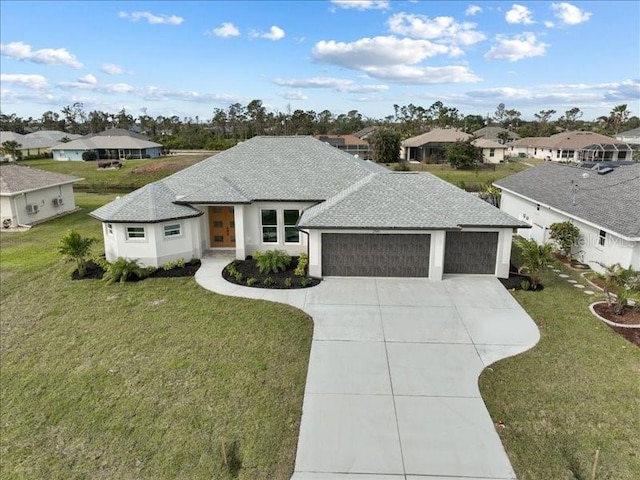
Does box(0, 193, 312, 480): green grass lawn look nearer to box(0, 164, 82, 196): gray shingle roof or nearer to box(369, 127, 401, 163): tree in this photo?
box(0, 164, 82, 196): gray shingle roof

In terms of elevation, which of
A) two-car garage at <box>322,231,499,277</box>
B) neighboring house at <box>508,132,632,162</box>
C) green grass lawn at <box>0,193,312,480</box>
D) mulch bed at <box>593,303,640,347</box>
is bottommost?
green grass lawn at <box>0,193,312,480</box>

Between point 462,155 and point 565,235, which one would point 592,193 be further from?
point 462,155

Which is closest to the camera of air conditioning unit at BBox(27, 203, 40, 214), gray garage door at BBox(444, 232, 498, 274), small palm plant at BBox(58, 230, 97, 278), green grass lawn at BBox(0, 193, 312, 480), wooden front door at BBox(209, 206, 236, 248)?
green grass lawn at BBox(0, 193, 312, 480)

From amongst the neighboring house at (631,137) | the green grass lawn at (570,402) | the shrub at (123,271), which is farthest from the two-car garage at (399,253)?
the neighboring house at (631,137)

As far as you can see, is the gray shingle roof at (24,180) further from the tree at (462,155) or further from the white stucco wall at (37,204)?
the tree at (462,155)

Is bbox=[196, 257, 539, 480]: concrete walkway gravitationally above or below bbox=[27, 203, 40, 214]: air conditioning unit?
below

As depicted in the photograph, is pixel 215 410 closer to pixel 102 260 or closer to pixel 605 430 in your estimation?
pixel 605 430

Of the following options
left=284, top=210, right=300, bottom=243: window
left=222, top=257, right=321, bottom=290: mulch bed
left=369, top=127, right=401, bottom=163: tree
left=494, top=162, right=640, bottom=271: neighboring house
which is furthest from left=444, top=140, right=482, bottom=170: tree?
left=222, top=257, right=321, bottom=290: mulch bed
